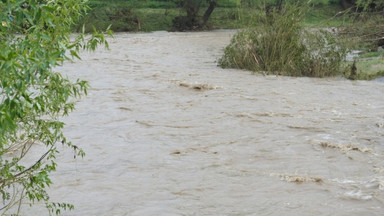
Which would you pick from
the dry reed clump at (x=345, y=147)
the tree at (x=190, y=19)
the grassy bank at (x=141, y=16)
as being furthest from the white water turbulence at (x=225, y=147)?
the tree at (x=190, y=19)

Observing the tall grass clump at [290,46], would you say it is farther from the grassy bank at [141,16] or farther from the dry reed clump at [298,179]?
the grassy bank at [141,16]

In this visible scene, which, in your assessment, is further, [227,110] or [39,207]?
[227,110]

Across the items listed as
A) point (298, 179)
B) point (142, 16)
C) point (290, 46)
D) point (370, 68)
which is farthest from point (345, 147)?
point (142, 16)

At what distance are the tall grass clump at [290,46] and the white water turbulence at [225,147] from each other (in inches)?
21.9

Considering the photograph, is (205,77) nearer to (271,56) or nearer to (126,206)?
(271,56)

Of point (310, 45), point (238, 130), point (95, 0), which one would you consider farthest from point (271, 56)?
point (95, 0)

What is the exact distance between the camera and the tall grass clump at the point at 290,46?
577 inches

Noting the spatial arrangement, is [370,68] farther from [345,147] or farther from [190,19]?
[190,19]

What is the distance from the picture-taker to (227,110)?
35.2 feet

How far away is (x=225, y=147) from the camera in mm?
8133

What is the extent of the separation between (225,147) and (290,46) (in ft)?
23.0

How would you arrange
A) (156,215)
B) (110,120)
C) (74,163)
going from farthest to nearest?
(110,120), (74,163), (156,215)

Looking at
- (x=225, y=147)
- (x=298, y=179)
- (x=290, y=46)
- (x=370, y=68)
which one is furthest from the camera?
(x=370, y=68)

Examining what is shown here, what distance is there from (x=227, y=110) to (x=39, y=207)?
18.0 feet
